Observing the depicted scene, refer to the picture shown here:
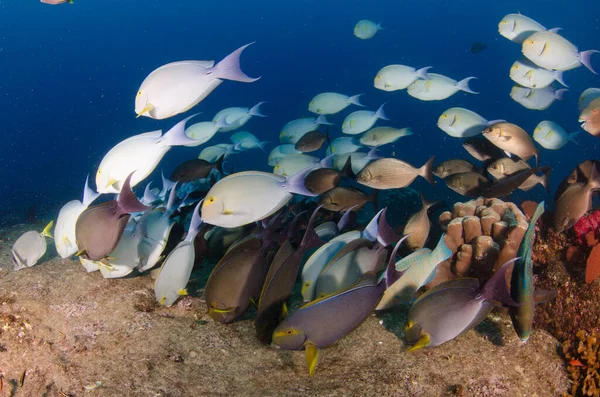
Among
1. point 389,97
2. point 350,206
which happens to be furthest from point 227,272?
point 389,97

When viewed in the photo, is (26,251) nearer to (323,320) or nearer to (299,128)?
(323,320)

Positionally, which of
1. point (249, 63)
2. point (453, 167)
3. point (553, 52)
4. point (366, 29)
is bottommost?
point (249, 63)

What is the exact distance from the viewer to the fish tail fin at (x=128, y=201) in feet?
8.68

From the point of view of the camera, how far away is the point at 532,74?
228 inches

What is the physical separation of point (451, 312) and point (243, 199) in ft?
5.60

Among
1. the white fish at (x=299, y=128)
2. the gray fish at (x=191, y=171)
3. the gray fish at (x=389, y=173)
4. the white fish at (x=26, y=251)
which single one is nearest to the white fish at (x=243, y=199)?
the gray fish at (x=389, y=173)

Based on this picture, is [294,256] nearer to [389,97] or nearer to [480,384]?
[480,384]

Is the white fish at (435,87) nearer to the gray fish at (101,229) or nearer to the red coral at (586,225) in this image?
the red coral at (586,225)

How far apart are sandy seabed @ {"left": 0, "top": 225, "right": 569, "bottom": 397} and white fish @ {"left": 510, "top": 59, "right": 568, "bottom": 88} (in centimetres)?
455

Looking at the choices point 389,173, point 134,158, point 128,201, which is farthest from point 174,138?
point 389,173

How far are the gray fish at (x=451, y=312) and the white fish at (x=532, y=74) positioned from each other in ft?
16.4

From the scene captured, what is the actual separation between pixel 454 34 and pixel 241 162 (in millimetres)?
Answer: 58715

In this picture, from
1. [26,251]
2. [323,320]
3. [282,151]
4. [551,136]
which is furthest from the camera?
[282,151]

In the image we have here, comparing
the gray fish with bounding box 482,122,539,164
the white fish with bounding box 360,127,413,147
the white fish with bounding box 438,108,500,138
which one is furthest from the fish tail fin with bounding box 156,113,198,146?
the white fish with bounding box 360,127,413,147
